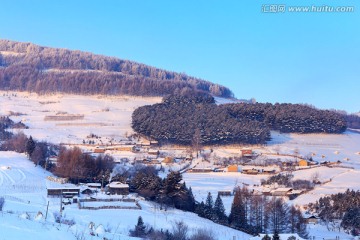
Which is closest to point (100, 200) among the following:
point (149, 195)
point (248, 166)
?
point (149, 195)

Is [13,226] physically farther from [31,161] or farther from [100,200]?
[31,161]

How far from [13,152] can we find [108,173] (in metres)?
7.05

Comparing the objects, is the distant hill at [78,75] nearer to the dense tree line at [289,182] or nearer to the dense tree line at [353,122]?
the dense tree line at [353,122]

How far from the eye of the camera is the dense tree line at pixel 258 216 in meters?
18.3

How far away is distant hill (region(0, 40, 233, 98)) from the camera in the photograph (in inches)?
2395

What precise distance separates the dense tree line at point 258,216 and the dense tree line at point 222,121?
57.8 feet

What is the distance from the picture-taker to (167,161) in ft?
103

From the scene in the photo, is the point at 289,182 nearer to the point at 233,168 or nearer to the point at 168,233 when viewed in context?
the point at 233,168

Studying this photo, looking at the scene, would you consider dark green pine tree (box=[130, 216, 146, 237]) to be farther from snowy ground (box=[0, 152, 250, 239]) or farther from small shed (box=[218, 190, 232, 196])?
small shed (box=[218, 190, 232, 196])

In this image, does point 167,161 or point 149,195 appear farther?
point 167,161

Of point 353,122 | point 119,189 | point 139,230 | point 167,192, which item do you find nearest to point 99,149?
point 119,189

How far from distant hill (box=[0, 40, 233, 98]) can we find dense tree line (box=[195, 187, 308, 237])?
3927cm

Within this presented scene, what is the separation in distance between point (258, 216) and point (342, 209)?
3.37 meters

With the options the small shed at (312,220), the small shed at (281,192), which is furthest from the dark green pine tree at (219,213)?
the small shed at (281,192)
